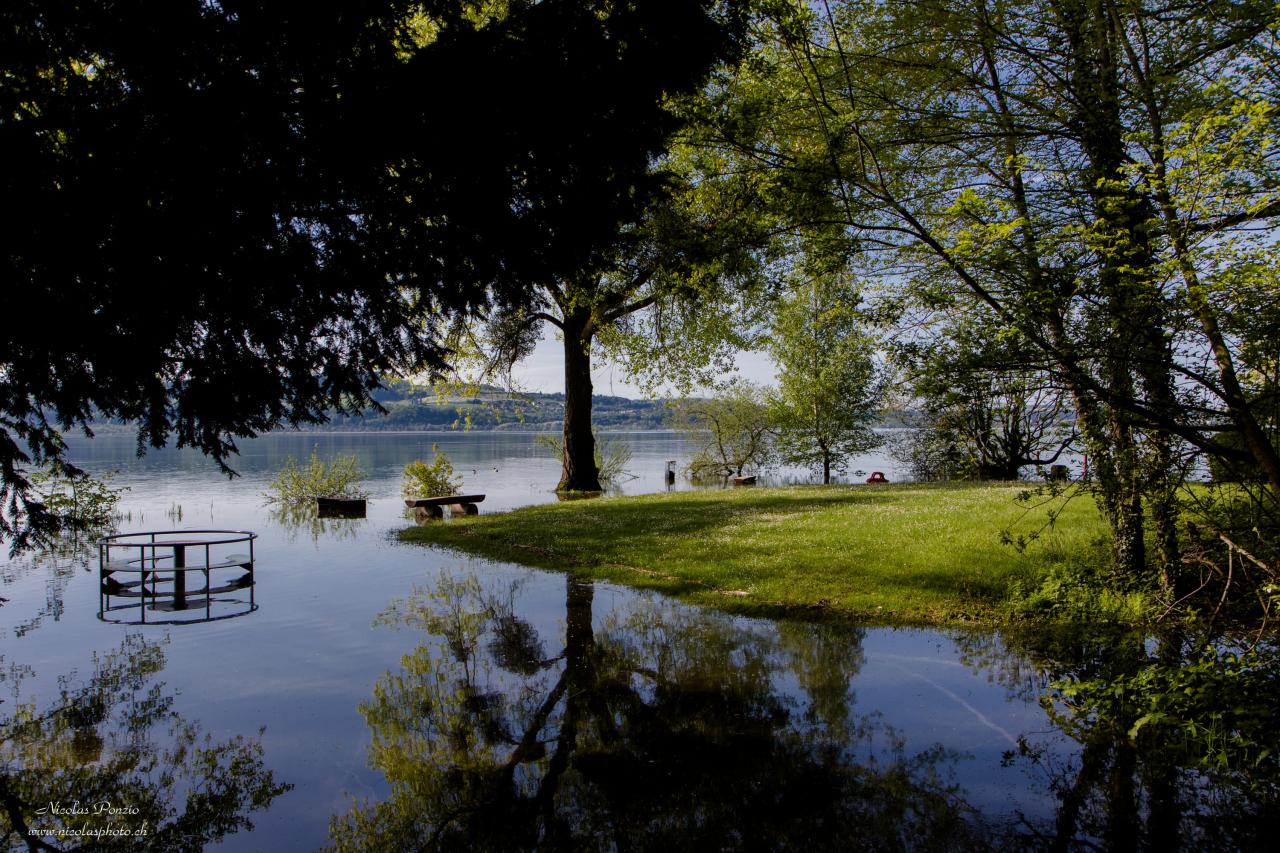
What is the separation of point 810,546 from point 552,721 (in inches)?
303

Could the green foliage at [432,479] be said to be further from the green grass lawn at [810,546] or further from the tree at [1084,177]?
the tree at [1084,177]

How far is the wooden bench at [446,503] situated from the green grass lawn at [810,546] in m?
0.92

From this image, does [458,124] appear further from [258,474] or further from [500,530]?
[258,474]

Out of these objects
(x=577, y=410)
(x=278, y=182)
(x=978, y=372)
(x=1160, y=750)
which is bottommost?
(x=1160, y=750)

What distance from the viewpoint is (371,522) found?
805 inches

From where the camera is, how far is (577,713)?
6375mm

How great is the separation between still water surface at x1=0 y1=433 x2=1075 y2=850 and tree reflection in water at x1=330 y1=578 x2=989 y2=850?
20 millimetres

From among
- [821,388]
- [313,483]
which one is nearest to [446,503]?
[313,483]

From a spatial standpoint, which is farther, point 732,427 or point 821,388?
point 732,427

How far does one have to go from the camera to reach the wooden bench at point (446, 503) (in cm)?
2041

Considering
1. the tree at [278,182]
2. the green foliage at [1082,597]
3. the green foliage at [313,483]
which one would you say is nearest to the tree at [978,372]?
the green foliage at [1082,597]

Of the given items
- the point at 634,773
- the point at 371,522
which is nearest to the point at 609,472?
the point at 371,522

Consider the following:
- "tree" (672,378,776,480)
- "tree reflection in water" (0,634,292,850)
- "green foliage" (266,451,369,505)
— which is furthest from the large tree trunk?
"tree reflection in water" (0,634,292,850)

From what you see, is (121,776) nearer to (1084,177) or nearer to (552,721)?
(552,721)
